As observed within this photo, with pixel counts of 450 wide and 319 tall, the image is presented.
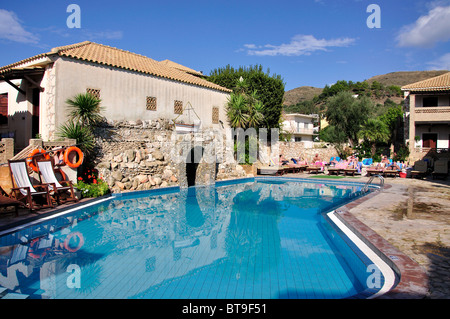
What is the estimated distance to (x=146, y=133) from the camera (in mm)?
15695

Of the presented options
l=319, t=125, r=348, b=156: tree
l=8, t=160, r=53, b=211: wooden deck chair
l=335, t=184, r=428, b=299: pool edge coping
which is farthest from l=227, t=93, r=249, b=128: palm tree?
l=319, t=125, r=348, b=156: tree

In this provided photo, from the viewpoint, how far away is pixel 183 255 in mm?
6340

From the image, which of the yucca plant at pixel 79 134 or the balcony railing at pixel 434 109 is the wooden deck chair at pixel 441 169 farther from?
the yucca plant at pixel 79 134

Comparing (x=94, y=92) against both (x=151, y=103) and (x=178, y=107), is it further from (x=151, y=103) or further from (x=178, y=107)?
(x=178, y=107)

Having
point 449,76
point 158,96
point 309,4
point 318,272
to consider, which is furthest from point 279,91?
point 318,272

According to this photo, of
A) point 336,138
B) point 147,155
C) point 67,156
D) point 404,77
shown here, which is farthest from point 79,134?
point 404,77

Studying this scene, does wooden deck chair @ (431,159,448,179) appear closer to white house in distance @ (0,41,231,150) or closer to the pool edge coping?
A: the pool edge coping

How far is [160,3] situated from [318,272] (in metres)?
14.7

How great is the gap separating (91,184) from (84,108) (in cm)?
320

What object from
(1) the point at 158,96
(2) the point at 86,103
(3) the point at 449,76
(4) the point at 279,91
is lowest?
(2) the point at 86,103

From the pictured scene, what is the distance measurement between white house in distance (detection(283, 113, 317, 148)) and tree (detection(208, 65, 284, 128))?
52.4 ft

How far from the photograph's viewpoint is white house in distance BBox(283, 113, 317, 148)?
42.4 metres
